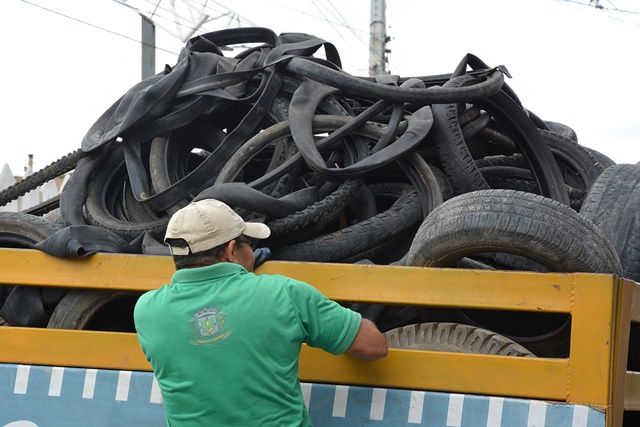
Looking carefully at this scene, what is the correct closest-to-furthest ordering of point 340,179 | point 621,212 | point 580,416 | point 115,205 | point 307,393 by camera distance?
point 580,416, point 307,393, point 621,212, point 340,179, point 115,205

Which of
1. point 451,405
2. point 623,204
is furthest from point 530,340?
point 623,204

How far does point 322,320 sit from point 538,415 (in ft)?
2.37

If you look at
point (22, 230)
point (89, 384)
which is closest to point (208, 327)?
point (89, 384)

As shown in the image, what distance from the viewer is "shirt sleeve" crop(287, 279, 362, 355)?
198 centimetres

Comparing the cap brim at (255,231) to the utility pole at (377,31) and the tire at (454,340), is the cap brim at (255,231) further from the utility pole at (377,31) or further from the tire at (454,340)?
the utility pole at (377,31)

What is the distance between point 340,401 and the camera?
226 cm

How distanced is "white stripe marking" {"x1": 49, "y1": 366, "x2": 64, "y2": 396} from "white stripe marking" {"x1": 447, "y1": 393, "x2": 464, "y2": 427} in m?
1.39

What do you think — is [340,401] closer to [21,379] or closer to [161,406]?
[161,406]

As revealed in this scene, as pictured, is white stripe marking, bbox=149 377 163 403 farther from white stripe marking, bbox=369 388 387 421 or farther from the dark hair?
white stripe marking, bbox=369 388 387 421

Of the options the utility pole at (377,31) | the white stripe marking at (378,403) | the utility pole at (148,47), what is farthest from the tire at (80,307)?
the utility pole at (377,31)

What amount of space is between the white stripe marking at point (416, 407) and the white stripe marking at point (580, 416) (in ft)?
1.49

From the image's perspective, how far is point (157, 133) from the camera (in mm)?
3656

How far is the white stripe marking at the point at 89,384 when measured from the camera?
2463 millimetres

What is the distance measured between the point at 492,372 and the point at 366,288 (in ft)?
1.58
